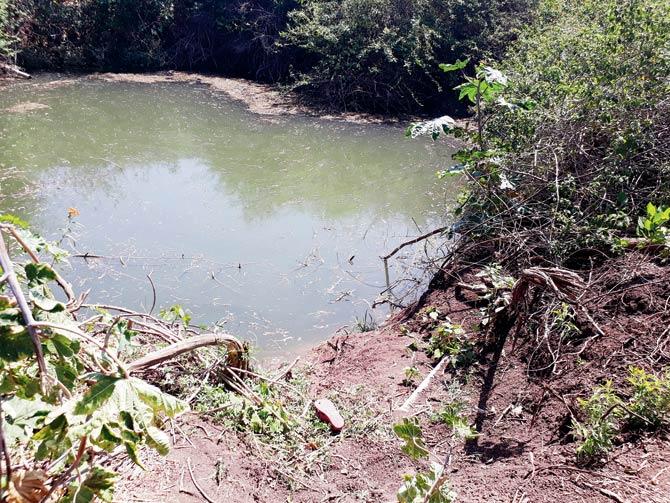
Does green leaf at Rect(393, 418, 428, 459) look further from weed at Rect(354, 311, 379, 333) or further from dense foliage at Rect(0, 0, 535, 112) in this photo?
dense foliage at Rect(0, 0, 535, 112)

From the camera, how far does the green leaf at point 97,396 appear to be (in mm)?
1397

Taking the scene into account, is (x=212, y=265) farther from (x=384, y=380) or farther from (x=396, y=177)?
(x=396, y=177)

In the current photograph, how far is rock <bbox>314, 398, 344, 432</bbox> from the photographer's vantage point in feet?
11.0

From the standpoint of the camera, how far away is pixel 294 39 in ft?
40.0

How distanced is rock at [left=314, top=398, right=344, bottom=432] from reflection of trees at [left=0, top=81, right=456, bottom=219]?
395 cm

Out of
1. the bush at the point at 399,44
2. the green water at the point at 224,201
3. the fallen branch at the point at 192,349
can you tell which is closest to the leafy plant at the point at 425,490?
the fallen branch at the point at 192,349

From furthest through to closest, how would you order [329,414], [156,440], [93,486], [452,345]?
[452,345], [329,414], [93,486], [156,440]

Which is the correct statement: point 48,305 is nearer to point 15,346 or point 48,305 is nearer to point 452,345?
point 15,346

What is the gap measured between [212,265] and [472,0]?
797cm

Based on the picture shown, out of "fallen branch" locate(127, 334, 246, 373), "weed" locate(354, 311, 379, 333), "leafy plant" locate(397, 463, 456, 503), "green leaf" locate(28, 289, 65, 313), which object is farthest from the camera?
"weed" locate(354, 311, 379, 333)

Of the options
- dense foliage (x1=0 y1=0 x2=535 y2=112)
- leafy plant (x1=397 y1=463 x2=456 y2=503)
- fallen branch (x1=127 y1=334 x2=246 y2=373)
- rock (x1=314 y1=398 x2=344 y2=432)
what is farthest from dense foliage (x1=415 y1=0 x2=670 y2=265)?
dense foliage (x1=0 y1=0 x2=535 y2=112)

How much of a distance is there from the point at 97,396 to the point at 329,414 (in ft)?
6.93

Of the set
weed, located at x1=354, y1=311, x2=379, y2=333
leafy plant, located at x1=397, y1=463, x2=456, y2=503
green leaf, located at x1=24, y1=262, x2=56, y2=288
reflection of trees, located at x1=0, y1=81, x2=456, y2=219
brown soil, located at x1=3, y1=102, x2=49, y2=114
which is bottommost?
brown soil, located at x1=3, y1=102, x2=49, y2=114

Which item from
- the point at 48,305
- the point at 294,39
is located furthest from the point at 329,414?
the point at 294,39
